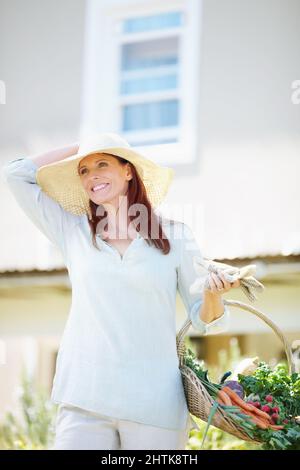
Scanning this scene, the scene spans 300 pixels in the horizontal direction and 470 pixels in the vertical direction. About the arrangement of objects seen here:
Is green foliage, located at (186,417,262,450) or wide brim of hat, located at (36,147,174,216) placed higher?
wide brim of hat, located at (36,147,174,216)

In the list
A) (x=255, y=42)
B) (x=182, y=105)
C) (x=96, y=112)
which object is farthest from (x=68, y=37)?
(x=255, y=42)

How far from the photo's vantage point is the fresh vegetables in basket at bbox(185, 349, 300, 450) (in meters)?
1.57

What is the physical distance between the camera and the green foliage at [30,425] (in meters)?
2.83

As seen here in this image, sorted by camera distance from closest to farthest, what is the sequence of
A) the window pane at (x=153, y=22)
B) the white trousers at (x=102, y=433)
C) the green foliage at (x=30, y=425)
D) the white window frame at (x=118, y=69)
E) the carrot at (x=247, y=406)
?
1. the white trousers at (x=102, y=433)
2. the carrot at (x=247, y=406)
3. the green foliage at (x=30, y=425)
4. the white window frame at (x=118, y=69)
5. the window pane at (x=153, y=22)

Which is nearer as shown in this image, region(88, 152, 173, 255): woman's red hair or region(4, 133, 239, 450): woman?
region(4, 133, 239, 450): woman

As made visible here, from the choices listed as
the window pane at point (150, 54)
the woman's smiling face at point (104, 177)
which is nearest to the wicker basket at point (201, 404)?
the woman's smiling face at point (104, 177)

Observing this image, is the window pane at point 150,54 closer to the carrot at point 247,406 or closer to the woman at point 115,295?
the woman at point 115,295

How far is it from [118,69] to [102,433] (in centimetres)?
231

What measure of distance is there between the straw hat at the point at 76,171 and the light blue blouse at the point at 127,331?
125 mm

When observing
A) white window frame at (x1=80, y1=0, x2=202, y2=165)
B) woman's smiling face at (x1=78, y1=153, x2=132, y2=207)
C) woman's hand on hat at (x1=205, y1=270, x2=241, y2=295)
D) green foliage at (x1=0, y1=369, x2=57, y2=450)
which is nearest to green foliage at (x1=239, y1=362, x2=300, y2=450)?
woman's hand on hat at (x1=205, y1=270, x2=241, y2=295)

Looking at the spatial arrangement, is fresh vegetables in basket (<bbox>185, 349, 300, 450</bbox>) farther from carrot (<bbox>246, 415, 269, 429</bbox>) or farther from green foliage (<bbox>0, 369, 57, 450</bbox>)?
green foliage (<bbox>0, 369, 57, 450</bbox>)

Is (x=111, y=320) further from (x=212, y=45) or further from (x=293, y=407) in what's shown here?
(x=212, y=45)

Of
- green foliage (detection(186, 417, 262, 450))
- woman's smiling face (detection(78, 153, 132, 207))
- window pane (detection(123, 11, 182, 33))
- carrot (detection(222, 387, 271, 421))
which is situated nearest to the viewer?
carrot (detection(222, 387, 271, 421))

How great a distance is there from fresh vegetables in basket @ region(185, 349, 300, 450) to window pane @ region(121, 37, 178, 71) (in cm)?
201
